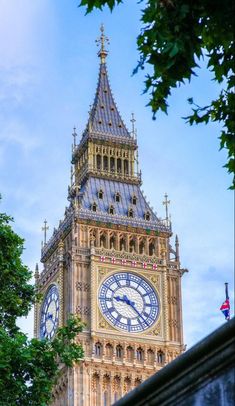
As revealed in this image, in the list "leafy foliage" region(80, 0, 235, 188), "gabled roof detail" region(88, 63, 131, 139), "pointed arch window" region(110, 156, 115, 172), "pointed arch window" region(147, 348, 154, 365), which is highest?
"gabled roof detail" region(88, 63, 131, 139)

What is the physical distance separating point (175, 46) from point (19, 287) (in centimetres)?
1977

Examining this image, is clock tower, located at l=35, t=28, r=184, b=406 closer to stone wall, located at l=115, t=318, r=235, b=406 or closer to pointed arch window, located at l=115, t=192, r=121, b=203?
pointed arch window, located at l=115, t=192, r=121, b=203

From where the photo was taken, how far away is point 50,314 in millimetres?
75562

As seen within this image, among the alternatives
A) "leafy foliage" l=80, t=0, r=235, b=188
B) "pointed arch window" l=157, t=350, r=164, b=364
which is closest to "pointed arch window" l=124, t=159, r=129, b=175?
"pointed arch window" l=157, t=350, r=164, b=364

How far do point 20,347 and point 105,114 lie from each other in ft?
185

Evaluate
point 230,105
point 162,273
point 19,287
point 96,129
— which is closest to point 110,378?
point 162,273

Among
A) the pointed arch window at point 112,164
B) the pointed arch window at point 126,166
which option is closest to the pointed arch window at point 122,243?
the pointed arch window at point 112,164

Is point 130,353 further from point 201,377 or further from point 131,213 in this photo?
point 201,377

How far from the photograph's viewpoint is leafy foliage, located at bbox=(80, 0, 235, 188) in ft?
41.4

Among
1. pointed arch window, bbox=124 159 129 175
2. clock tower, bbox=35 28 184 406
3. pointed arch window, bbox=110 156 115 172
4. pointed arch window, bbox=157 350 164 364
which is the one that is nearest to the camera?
clock tower, bbox=35 28 184 406

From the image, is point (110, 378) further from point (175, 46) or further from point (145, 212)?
point (175, 46)

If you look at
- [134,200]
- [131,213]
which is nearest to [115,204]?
[131,213]

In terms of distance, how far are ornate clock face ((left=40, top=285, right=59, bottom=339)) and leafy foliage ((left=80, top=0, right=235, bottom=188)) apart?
6017 centimetres

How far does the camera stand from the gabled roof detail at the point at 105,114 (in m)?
82.1
